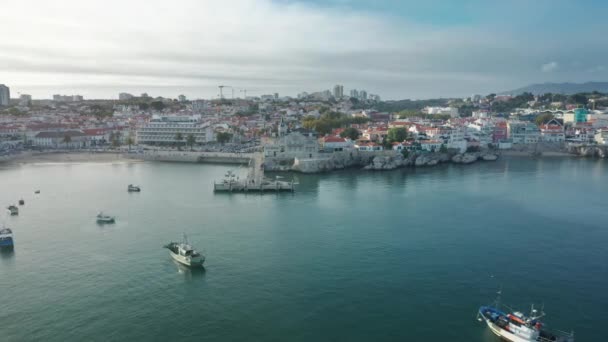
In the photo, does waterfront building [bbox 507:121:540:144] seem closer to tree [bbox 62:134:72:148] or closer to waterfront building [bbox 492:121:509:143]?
waterfront building [bbox 492:121:509:143]

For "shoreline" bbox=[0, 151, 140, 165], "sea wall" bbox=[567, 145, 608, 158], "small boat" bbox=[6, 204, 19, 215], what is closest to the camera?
"small boat" bbox=[6, 204, 19, 215]

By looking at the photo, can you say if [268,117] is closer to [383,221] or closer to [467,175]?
[467,175]

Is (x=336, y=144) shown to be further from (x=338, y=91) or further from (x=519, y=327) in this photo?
(x=338, y=91)

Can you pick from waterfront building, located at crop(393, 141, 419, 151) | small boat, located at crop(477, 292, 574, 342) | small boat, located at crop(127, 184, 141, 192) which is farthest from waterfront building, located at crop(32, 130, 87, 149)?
small boat, located at crop(477, 292, 574, 342)

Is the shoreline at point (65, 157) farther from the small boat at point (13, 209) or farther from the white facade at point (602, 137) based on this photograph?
the white facade at point (602, 137)

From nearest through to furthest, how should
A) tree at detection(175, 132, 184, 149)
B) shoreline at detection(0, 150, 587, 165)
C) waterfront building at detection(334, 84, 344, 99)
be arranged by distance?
shoreline at detection(0, 150, 587, 165) < tree at detection(175, 132, 184, 149) < waterfront building at detection(334, 84, 344, 99)

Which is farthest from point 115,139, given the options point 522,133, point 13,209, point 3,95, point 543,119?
point 3,95
